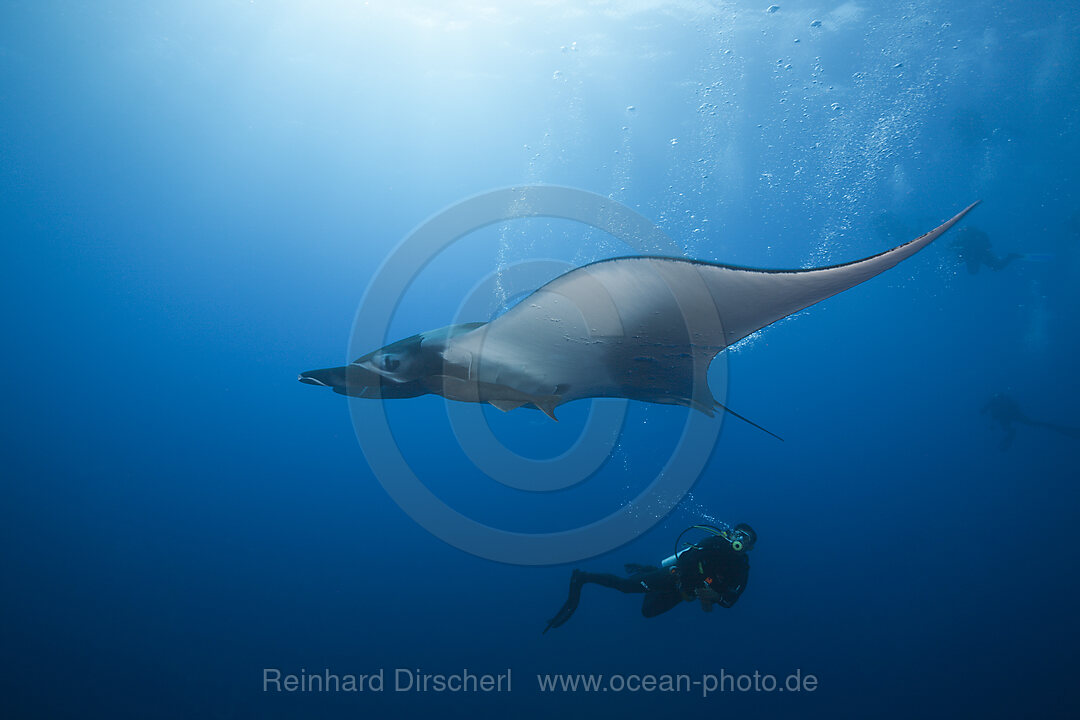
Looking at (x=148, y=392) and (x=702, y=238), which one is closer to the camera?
(x=702, y=238)

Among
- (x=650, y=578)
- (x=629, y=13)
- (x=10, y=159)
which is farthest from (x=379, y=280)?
(x=10, y=159)

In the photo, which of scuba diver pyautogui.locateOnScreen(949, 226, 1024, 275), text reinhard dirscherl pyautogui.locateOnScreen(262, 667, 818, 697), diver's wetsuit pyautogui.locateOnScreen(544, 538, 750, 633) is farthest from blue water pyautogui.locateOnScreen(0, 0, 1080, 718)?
diver's wetsuit pyautogui.locateOnScreen(544, 538, 750, 633)

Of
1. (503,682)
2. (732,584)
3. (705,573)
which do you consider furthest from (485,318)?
(503,682)

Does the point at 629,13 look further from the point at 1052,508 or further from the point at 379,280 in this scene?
the point at 1052,508

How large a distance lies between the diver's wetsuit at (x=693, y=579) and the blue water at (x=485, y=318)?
25.6 ft

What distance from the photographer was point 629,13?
921cm

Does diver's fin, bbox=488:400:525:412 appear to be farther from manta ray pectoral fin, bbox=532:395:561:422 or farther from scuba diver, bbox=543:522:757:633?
scuba diver, bbox=543:522:757:633

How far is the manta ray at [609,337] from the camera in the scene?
6.96ft

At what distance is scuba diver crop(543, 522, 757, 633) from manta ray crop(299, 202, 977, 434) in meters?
2.32

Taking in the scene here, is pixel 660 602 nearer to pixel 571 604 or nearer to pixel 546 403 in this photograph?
pixel 571 604

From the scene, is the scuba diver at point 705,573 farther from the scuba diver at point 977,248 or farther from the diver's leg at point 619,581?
the scuba diver at point 977,248

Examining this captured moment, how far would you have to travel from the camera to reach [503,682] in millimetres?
13727

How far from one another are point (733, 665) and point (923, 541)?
907 centimetres

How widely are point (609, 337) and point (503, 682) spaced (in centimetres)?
1524
